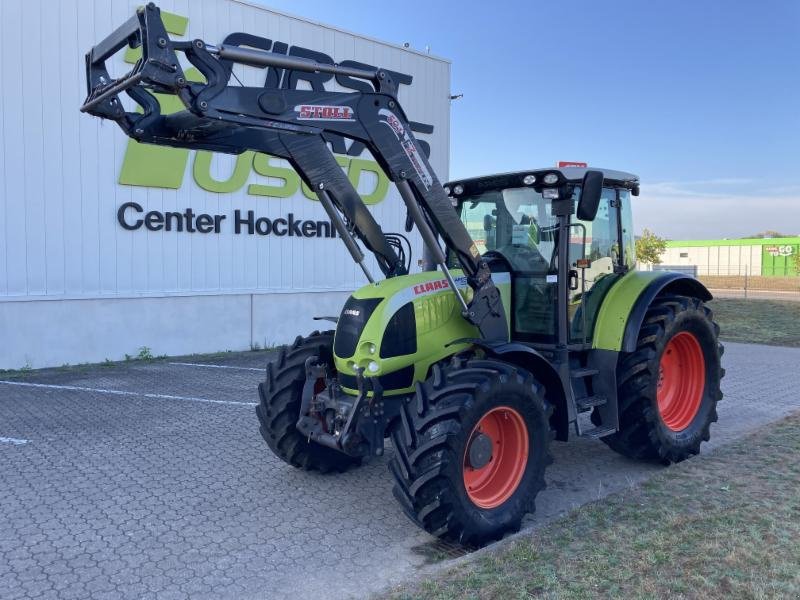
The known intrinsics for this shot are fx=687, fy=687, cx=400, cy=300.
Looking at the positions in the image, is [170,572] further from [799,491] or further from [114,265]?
[114,265]

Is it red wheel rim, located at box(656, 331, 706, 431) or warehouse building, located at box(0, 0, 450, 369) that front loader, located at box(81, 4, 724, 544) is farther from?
warehouse building, located at box(0, 0, 450, 369)

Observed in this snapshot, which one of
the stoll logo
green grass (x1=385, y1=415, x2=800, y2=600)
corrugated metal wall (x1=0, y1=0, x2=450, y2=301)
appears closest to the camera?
green grass (x1=385, y1=415, x2=800, y2=600)

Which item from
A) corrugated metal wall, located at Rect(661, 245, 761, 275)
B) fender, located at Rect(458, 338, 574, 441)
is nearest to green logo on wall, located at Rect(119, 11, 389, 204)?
fender, located at Rect(458, 338, 574, 441)

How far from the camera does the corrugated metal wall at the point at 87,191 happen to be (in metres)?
10.3

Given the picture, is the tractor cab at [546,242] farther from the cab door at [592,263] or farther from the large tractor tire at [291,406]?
the large tractor tire at [291,406]

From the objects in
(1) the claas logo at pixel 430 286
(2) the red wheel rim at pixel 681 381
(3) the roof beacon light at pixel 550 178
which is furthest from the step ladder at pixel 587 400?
(3) the roof beacon light at pixel 550 178

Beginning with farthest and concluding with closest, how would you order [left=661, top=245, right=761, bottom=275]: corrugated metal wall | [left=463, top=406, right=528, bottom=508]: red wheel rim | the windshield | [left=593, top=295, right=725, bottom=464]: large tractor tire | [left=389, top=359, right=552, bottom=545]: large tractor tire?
[left=661, top=245, right=761, bottom=275]: corrugated metal wall < [left=593, top=295, right=725, bottom=464]: large tractor tire < the windshield < [left=463, top=406, right=528, bottom=508]: red wheel rim < [left=389, top=359, right=552, bottom=545]: large tractor tire

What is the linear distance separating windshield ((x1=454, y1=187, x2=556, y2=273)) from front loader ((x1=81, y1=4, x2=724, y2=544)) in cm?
1

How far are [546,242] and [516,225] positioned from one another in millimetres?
310

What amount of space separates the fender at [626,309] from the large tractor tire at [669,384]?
0.56 feet

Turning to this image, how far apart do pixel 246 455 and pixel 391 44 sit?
11.0 meters

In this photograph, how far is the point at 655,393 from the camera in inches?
216

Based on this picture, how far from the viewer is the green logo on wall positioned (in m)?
11.3

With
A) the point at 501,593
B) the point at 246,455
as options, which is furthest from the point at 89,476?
the point at 501,593
